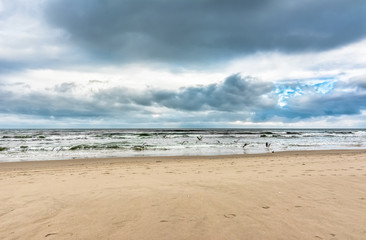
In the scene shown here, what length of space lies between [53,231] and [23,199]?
2.36 meters

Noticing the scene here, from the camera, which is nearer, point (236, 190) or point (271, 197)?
point (271, 197)

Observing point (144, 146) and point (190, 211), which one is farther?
point (144, 146)

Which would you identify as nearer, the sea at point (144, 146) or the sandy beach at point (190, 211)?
the sandy beach at point (190, 211)

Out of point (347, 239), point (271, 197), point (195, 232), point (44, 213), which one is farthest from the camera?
point (271, 197)

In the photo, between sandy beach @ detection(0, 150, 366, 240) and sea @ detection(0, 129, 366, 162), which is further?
sea @ detection(0, 129, 366, 162)

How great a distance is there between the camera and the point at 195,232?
3299 mm

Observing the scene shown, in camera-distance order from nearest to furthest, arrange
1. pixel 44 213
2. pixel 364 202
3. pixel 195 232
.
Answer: pixel 195 232 → pixel 44 213 → pixel 364 202

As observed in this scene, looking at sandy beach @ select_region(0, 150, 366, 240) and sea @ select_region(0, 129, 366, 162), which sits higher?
sandy beach @ select_region(0, 150, 366, 240)

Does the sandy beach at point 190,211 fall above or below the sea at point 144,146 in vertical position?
above

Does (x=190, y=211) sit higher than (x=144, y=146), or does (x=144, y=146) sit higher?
(x=190, y=211)

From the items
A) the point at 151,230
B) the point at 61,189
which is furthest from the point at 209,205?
the point at 61,189

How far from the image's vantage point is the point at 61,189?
19.7ft

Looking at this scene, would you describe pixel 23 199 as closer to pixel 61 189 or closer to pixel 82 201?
pixel 61 189

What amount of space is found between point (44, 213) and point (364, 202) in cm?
631
